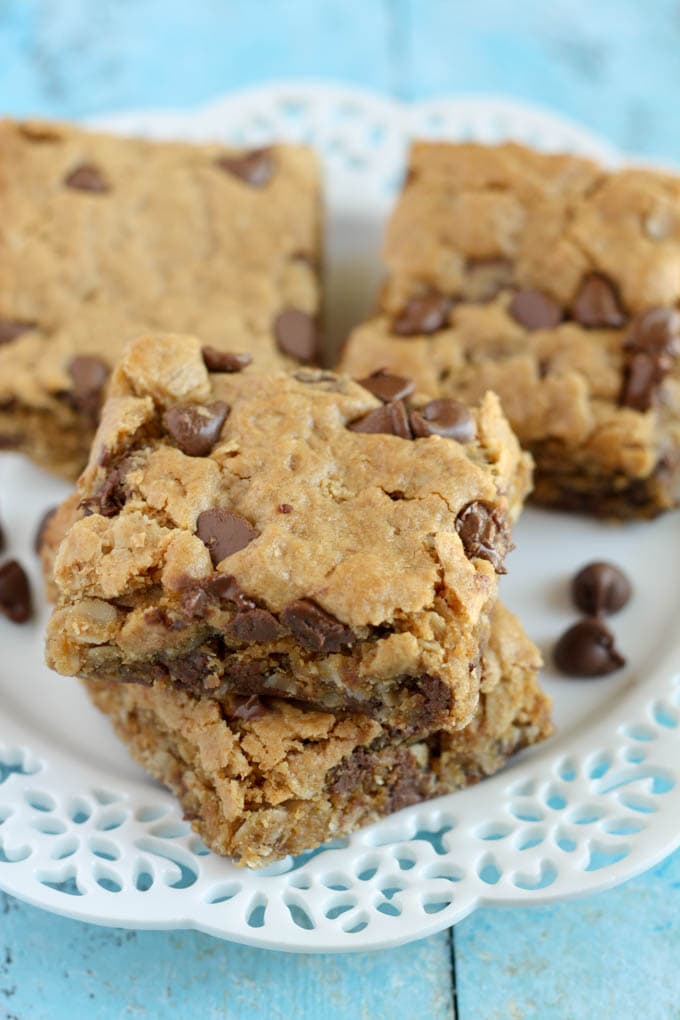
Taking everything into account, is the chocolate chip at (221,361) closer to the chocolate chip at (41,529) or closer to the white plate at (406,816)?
the chocolate chip at (41,529)

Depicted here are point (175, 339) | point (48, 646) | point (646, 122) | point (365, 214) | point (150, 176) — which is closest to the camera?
point (48, 646)

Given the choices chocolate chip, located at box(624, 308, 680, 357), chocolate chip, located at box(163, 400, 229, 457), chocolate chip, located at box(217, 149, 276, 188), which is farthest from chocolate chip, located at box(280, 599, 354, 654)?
chocolate chip, located at box(217, 149, 276, 188)

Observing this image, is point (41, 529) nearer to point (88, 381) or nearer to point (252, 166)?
point (88, 381)

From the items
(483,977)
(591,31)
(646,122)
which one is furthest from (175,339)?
(591,31)

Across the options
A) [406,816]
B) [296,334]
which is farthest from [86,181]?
[406,816]

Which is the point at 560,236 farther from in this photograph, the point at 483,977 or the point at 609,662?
the point at 483,977

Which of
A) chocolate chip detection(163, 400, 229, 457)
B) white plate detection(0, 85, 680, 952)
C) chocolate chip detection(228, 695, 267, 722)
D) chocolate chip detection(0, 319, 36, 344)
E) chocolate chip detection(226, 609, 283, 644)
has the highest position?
chocolate chip detection(163, 400, 229, 457)

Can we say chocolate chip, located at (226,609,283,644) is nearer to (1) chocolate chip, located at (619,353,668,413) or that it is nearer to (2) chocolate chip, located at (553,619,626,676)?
(2) chocolate chip, located at (553,619,626,676)
